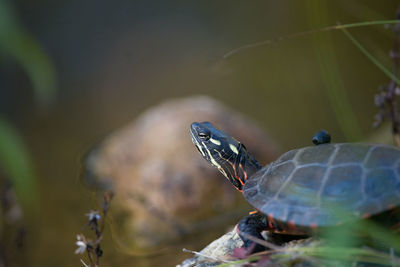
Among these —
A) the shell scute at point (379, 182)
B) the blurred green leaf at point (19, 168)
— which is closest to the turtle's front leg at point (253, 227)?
the shell scute at point (379, 182)

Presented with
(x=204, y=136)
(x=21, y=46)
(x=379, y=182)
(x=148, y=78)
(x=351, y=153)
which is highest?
(x=148, y=78)

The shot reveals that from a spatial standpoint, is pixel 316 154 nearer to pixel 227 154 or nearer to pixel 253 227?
pixel 253 227

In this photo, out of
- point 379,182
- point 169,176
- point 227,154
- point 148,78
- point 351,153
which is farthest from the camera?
point 148,78

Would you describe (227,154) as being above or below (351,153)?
above

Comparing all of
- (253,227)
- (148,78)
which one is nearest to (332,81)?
(253,227)

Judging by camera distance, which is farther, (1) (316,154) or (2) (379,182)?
(1) (316,154)

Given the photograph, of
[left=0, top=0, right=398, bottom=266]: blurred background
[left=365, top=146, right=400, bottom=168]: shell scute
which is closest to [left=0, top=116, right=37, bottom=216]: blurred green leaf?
[left=365, top=146, right=400, bottom=168]: shell scute

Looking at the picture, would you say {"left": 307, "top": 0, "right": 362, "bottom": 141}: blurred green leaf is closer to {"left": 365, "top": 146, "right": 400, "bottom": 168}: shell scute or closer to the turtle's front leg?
{"left": 365, "top": 146, "right": 400, "bottom": 168}: shell scute
